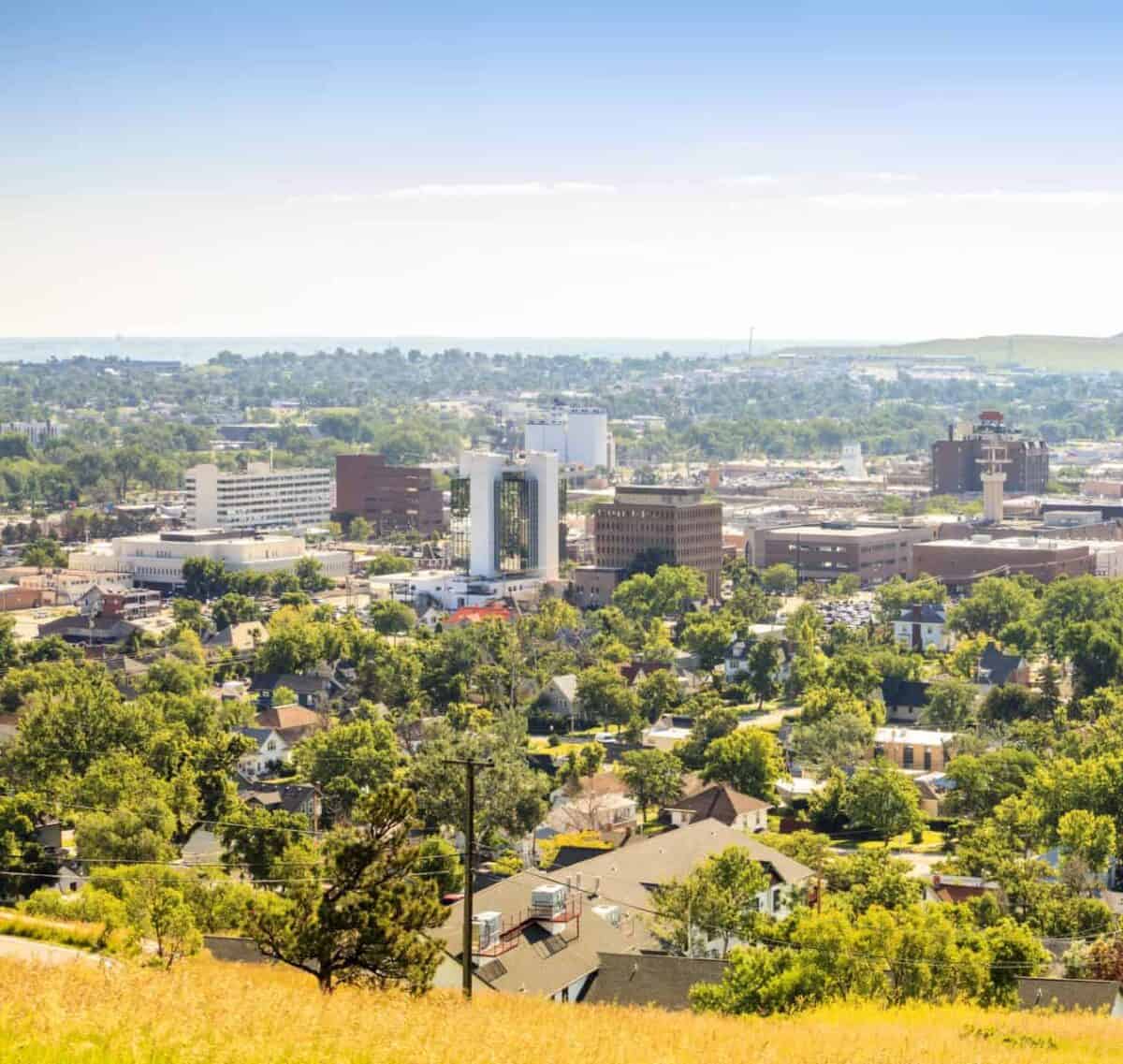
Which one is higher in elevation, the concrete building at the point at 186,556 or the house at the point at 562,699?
the house at the point at 562,699

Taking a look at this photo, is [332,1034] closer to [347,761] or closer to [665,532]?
[347,761]

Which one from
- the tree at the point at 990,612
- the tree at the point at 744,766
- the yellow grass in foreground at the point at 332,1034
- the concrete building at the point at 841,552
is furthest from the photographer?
the concrete building at the point at 841,552

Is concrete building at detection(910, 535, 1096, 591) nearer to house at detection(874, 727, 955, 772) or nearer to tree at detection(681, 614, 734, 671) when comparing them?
tree at detection(681, 614, 734, 671)

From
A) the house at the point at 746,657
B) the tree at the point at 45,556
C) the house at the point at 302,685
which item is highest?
the house at the point at 746,657

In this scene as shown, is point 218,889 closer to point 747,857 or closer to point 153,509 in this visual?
point 747,857

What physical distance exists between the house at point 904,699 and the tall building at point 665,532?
104 ft

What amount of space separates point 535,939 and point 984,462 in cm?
11886

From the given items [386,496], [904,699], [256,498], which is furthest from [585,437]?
[904,699]

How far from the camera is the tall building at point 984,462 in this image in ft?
457

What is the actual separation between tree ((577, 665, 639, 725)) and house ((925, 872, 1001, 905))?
21.4m

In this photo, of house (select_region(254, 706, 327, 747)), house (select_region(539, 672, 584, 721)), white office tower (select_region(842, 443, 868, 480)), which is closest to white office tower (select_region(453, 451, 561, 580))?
house (select_region(539, 672, 584, 721))

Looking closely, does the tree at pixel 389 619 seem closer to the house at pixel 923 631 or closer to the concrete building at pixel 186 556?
the house at pixel 923 631

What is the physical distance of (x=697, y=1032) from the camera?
1433cm

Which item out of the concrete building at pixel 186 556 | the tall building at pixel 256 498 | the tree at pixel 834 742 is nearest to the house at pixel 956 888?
the tree at pixel 834 742
